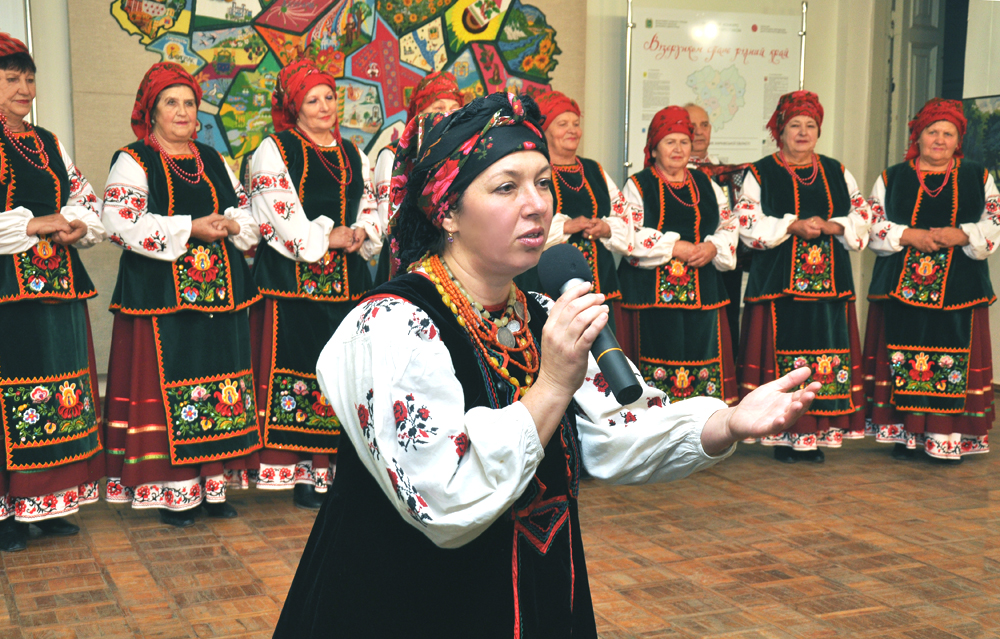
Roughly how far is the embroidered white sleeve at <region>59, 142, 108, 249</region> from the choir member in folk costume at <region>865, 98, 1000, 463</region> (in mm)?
3624

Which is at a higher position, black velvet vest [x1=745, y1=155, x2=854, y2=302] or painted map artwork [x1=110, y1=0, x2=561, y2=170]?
painted map artwork [x1=110, y1=0, x2=561, y2=170]

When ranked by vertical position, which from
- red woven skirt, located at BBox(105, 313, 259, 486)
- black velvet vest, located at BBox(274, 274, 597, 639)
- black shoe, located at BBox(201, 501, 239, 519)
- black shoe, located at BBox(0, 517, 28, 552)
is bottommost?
black shoe, located at BBox(201, 501, 239, 519)

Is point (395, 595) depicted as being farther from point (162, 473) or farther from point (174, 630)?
point (162, 473)

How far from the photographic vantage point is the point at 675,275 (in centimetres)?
441

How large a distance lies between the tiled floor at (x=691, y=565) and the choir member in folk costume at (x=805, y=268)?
1.42 feet

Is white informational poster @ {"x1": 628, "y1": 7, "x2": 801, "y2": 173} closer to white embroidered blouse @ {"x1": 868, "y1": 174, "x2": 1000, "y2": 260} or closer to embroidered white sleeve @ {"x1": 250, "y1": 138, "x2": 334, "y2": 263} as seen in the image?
white embroidered blouse @ {"x1": 868, "y1": 174, "x2": 1000, "y2": 260}

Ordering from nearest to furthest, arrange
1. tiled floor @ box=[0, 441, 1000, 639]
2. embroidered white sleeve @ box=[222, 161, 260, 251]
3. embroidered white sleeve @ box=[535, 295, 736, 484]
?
1. embroidered white sleeve @ box=[535, 295, 736, 484]
2. tiled floor @ box=[0, 441, 1000, 639]
3. embroidered white sleeve @ box=[222, 161, 260, 251]

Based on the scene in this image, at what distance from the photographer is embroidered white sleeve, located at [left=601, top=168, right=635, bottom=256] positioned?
14.0ft

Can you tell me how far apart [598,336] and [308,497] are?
9.42 ft

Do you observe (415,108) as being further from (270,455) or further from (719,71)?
(719,71)

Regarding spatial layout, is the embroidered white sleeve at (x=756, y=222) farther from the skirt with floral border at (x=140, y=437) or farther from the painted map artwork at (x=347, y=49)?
the skirt with floral border at (x=140, y=437)

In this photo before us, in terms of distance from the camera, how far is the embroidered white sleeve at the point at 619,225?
4.28m

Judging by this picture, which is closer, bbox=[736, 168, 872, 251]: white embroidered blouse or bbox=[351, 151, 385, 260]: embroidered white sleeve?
bbox=[351, 151, 385, 260]: embroidered white sleeve

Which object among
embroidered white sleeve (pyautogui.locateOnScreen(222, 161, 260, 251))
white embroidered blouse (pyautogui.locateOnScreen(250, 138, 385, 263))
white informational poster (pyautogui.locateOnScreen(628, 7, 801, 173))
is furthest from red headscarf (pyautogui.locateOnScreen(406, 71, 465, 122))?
white informational poster (pyautogui.locateOnScreen(628, 7, 801, 173))
